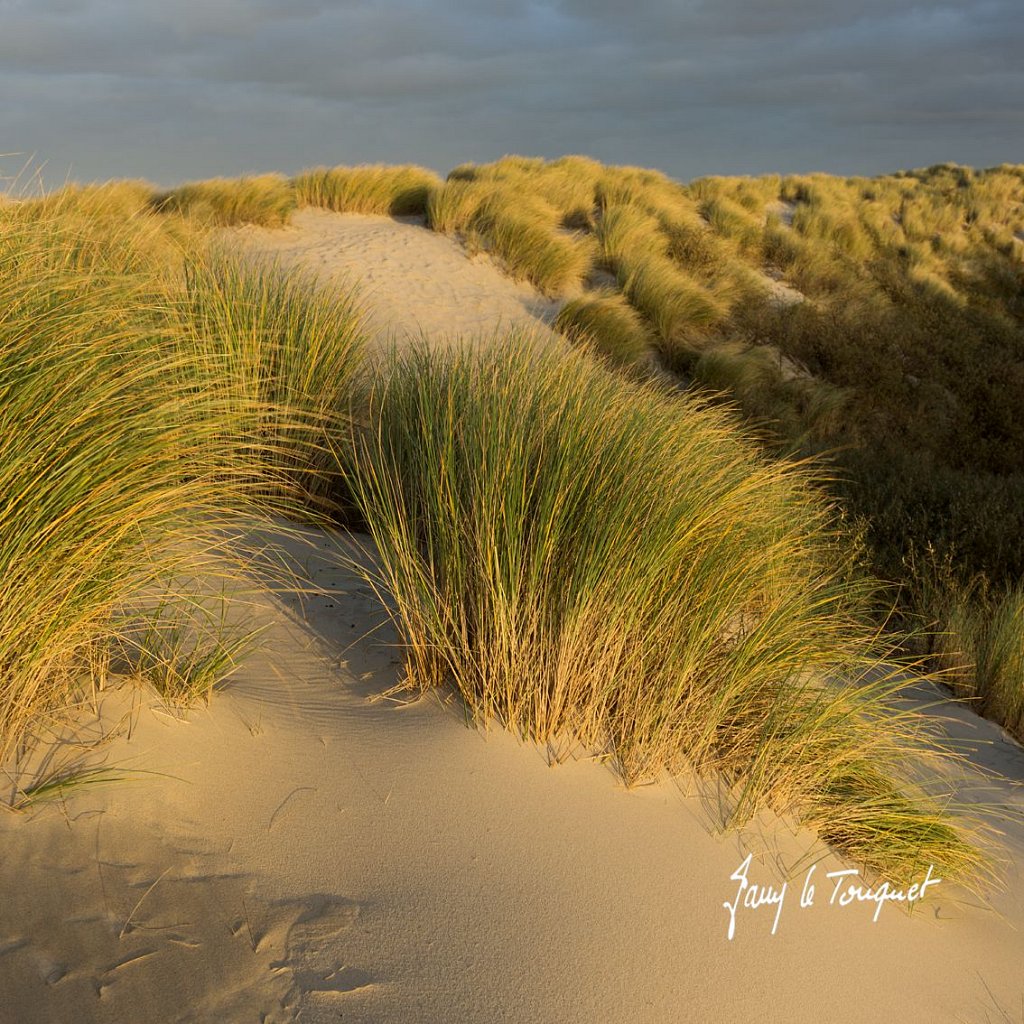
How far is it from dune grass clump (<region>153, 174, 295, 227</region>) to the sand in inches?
364

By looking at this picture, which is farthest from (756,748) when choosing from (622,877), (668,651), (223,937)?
(223,937)

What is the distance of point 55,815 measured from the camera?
2.20m

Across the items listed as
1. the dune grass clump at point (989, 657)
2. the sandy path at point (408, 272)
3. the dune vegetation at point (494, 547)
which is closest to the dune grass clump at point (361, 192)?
the sandy path at point (408, 272)

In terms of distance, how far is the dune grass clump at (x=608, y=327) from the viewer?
30.9 feet

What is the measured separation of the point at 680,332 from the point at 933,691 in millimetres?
6765

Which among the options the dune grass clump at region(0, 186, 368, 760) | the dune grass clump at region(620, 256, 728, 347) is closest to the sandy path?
the dune grass clump at region(620, 256, 728, 347)

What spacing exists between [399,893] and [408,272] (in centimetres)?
936

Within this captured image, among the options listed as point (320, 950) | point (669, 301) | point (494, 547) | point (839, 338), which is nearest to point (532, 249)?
point (669, 301)

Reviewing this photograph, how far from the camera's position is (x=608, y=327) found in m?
9.73

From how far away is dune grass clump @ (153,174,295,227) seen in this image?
11.2 m

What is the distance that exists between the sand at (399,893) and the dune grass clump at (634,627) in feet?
0.46

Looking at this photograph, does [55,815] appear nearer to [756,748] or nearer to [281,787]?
[281,787]
